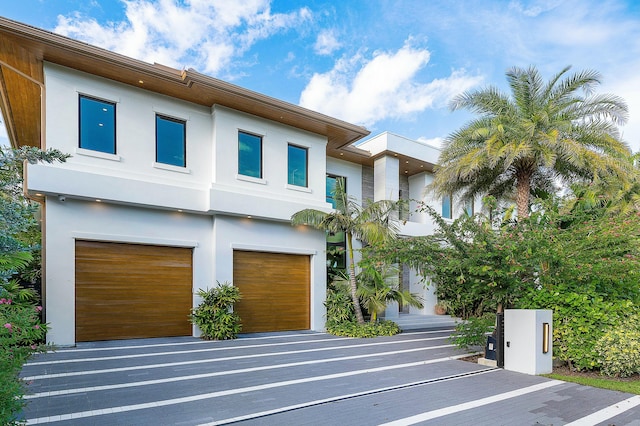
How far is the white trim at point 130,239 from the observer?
31.2ft

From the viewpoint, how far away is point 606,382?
6.50 m

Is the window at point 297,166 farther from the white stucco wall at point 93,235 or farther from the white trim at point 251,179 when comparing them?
the white stucco wall at point 93,235

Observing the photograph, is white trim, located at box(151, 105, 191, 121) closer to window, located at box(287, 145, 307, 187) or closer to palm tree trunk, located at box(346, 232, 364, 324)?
window, located at box(287, 145, 307, 187)

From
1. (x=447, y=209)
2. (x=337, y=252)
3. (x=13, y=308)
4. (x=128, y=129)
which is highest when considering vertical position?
(x=128, y=129)

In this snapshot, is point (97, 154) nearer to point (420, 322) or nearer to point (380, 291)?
point (380, 291)

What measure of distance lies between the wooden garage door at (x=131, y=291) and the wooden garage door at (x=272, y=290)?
1634mm

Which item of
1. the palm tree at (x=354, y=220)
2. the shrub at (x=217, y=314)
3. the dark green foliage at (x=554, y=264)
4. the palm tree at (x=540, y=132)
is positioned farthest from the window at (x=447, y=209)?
the shrub at (x=217, y=314)

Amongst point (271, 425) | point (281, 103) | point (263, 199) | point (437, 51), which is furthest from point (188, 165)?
point (437, 51)

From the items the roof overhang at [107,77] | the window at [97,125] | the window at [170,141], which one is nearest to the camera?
the roof overhang at [107,77]

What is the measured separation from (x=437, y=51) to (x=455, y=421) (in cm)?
1511

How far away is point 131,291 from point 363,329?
679cm

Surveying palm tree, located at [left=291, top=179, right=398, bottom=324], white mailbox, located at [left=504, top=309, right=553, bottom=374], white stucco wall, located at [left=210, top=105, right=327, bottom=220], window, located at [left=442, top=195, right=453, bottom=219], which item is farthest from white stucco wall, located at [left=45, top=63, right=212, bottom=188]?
window, located at [left=442, top=195, right=453, bottom=219]

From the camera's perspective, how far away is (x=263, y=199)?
1184cm

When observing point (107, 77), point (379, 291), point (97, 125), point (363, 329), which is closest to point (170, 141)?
point (97, 125)
